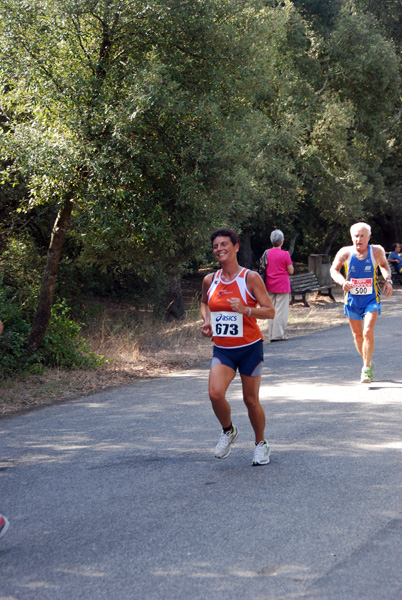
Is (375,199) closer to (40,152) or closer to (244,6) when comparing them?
(244,6)

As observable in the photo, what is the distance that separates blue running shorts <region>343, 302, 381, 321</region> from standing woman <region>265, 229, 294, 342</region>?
167 inches

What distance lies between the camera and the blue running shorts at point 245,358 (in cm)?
555

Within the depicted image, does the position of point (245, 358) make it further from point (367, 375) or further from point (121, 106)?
point (121, 106)

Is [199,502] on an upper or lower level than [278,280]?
lower

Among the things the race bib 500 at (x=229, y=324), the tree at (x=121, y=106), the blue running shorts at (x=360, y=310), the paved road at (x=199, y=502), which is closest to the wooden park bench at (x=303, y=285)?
the tree at (x=121, y=106)

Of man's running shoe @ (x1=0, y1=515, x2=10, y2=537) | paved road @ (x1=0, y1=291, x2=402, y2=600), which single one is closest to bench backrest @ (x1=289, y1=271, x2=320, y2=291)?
paved road @ (x1=0, y1=291, x2=402, y2=600)

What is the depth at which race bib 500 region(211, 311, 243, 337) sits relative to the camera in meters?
5.52

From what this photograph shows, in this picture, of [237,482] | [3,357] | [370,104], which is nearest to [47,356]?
[3,357]

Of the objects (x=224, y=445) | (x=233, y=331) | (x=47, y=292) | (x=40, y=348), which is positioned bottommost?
(x=224, y=445)

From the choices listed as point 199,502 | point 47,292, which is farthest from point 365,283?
point 47,292

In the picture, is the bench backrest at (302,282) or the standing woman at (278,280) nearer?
the standing woman at (278,280)

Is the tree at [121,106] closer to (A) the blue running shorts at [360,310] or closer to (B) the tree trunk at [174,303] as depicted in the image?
(A) the blue running shorts at [360,310]

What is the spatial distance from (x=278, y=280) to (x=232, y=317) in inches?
316

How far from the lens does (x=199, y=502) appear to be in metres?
4.85
